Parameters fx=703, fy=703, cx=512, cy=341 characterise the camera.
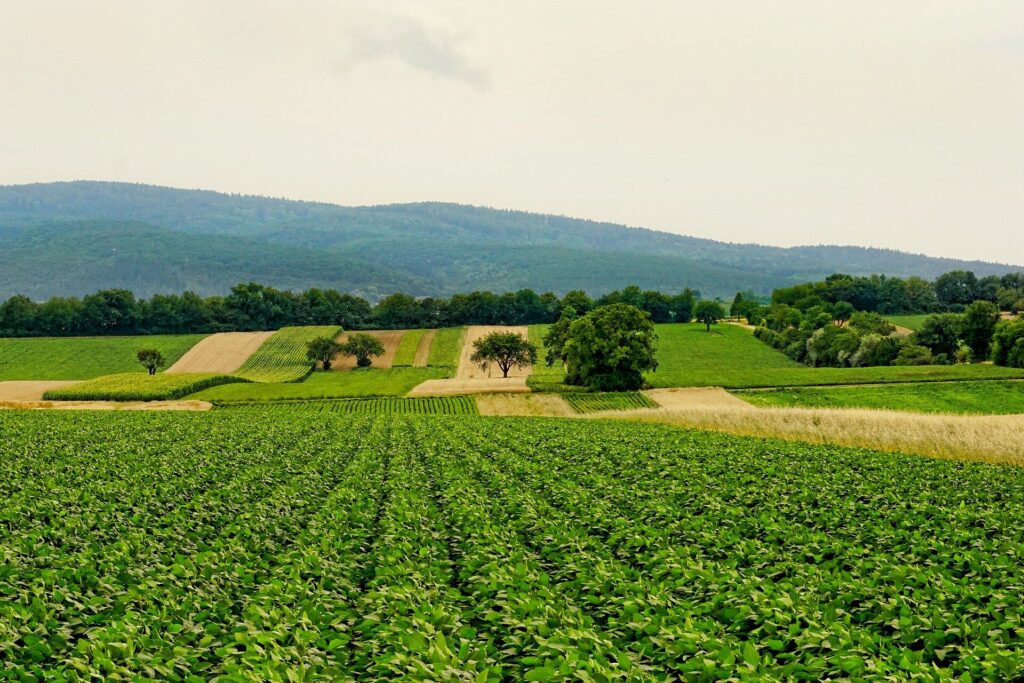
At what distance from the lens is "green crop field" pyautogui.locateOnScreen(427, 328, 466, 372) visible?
13388 centimetres

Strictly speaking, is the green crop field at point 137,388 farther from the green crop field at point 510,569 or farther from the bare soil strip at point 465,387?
the green crop field at point 510,569

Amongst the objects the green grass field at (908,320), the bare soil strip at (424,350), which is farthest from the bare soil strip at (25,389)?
the green grass field at (908,320)

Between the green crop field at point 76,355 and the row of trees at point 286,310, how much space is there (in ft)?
27.9

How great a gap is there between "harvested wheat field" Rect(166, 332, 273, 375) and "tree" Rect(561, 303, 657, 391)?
69.7 metres

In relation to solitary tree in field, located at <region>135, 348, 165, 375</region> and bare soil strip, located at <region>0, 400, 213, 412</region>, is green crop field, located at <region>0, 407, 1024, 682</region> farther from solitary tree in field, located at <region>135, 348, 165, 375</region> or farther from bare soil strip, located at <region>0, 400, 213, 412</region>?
solitary tree in field, located at <region>135, 348, 165, 375</region>

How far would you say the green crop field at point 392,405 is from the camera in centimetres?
7644

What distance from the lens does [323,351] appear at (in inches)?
5261

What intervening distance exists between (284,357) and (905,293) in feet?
504

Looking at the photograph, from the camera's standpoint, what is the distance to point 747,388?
281 ft

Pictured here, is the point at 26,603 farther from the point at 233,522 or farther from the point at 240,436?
the point at 240,436

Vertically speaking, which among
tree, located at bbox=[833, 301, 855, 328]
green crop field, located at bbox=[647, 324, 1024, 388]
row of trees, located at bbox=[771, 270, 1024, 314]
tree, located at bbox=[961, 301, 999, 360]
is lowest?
green crop field, located at bbox=[647, 324, 1024, 388]

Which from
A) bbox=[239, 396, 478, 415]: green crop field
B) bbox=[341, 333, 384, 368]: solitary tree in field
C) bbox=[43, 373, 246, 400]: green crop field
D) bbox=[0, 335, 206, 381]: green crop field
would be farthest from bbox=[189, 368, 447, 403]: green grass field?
bbox=[0, 335, 206, 381]: green crop field

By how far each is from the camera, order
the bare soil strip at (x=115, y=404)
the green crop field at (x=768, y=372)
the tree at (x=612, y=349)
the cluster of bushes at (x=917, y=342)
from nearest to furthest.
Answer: the bare soil strip at (x=115, y=404), the green crop field at (x=768, y=372), the tree at (x=612, y=349), the cluster of bushes at (x=917, y=342)

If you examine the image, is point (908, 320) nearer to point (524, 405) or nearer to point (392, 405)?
point (524, 405)
